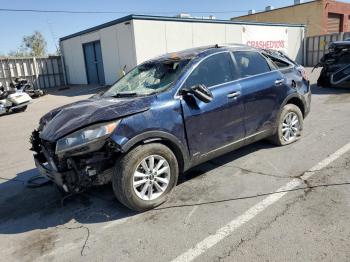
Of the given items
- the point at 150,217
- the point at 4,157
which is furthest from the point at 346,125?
the point at 4,157

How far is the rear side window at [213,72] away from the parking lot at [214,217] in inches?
50.6

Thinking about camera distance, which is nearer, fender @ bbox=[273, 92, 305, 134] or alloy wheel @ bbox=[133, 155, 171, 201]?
alloy wheel @ bbox=[133, 155, 171, 201]

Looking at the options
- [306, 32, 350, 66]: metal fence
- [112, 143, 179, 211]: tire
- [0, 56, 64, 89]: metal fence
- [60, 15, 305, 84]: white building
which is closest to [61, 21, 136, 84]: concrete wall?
[60, 15, 305, 84]: white building

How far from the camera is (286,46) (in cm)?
2570

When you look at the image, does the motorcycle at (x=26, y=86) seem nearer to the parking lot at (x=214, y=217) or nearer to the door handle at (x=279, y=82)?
the parking lot at (x=214, y=217)

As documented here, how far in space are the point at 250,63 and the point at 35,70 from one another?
19.2 metres

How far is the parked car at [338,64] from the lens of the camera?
36.4ft

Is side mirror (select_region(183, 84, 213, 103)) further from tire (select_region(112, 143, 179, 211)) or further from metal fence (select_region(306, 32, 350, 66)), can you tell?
metal fence (select_region(306, 32, 350, 66))

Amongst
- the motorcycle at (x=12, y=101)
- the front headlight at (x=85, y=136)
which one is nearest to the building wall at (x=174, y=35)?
the motorcycle at (x=12, y=101)

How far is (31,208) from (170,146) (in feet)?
6.14

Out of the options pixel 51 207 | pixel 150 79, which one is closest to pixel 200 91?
pixel 150 79

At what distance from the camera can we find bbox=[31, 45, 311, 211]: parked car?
3.57m

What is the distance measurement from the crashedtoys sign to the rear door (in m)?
17.4

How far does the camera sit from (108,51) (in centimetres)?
1858
